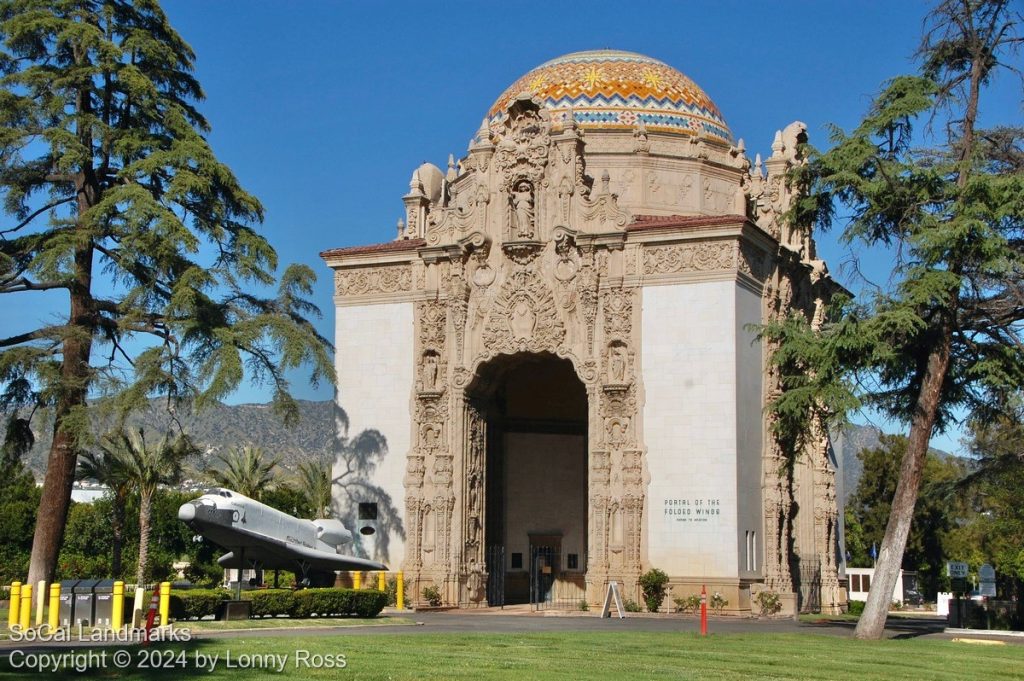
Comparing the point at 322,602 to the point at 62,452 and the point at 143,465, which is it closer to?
the point at 62,452

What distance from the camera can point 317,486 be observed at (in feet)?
202

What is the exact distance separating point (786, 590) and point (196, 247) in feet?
62.4

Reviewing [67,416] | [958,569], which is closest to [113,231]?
[67,416]

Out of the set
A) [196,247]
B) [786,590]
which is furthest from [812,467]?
[196,247]

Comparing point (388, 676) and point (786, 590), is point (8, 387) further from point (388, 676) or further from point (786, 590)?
point (786, 590)

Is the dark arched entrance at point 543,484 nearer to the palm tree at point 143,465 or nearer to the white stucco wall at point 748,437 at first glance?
the white stucco wall at point 748,437

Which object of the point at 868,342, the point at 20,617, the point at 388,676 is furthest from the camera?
the point at 868,342

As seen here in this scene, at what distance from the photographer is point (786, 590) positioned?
37656 millimetres

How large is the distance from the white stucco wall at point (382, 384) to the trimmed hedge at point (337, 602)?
7440 millimetres

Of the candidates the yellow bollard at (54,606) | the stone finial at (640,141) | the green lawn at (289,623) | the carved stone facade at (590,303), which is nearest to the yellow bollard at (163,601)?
the green lawn at (289,623)

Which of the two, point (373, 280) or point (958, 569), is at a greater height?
point (373, 280)

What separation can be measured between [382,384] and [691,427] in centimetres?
1046

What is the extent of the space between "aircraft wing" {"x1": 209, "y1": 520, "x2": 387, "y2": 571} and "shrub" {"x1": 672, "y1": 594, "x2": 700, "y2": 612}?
871 centimetres

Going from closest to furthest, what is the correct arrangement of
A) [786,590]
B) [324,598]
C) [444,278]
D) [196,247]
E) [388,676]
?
1. [388,676]
2. [324,598]
3. [196,247]
4. [786,590]
5. [444,278]
